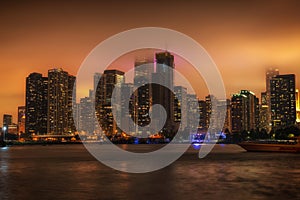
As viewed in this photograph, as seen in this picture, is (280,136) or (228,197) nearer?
(228,197)

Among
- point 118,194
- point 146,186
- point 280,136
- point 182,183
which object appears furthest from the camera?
point 280,136

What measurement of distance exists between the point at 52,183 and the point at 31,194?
611cm

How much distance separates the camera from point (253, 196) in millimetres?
25828

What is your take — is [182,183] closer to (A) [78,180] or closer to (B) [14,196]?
(A) [78,180]

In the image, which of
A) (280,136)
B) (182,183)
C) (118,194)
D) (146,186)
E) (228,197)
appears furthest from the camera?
(280,136)

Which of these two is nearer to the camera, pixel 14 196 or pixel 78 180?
pixel 14 196

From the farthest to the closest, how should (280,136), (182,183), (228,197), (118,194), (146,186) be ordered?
(280,136) < (182,183) < (146,186) < (118,194) < (228,197)

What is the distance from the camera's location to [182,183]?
33.7 m

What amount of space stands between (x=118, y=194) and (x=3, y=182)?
12.4m

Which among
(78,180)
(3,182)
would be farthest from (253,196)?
(3,182)

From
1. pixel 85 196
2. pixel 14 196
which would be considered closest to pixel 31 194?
pixel 14 196

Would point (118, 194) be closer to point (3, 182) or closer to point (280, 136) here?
point (3, 182)

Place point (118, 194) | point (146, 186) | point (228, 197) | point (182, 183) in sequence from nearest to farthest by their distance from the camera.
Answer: point (228, 197) < point (118, 194) < point (146, 186) < point (182, 183)

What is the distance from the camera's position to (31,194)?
27312mm
